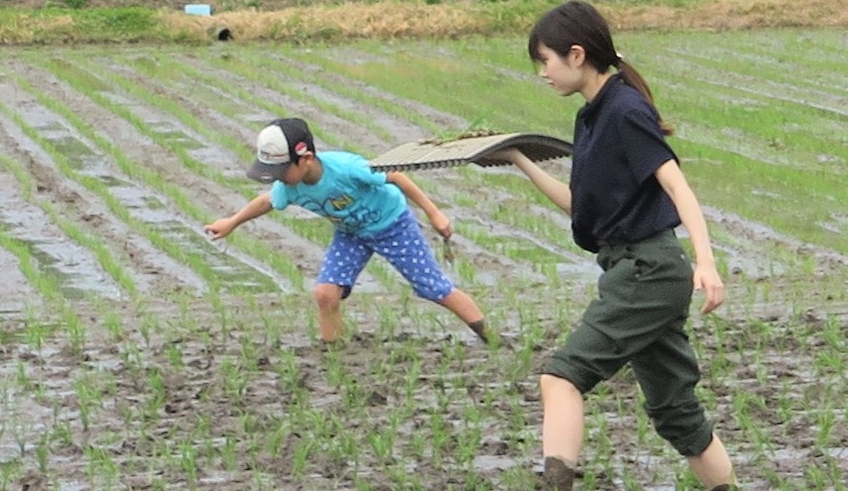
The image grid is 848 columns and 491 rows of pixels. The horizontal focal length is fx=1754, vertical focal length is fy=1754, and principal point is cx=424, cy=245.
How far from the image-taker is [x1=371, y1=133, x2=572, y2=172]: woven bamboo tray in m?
4.44

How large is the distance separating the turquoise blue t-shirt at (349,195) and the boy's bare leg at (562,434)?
6.81 ft

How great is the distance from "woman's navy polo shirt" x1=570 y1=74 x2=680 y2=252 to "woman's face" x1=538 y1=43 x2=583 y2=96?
0.07 metres

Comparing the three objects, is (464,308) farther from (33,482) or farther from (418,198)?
(33,482)

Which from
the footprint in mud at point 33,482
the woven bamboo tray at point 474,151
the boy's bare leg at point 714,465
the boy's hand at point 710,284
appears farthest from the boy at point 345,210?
the boy's hand at point 710,284

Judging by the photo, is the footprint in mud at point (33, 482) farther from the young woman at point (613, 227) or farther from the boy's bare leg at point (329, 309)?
the boy's bare leg at point (329, 309)

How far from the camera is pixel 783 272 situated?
7684 millimetres

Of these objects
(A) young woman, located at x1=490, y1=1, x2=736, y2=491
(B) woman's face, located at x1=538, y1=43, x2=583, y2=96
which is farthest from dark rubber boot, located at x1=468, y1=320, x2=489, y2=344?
(B) woman's face, located at x1=538, y1=43, x2=583, y2=96

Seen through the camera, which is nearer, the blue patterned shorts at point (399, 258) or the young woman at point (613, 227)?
the young woman at point (613, 227)

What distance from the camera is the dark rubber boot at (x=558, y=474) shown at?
4.00 meters

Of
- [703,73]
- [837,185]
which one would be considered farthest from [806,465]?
[703,73]

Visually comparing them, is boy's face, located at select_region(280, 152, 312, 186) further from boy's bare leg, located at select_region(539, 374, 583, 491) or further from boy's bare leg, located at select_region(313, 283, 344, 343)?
boy's bare leg, located at select_region(539, 374, 583, 491)

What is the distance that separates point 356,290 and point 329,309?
1.20 meters

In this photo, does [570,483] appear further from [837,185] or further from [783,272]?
[837,185]

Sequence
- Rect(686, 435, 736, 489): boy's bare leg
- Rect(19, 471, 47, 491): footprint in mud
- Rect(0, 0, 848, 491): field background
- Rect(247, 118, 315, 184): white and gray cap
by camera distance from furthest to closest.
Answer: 1. Rect(247, 118, 315, 184): white and gray cap
2. Rect(0, 0, 848, 491): field background
3. Rect(19, 471, 47, 491): footprint in mud
4. Rect(686, 435, 736, 489): boy's bare leg
